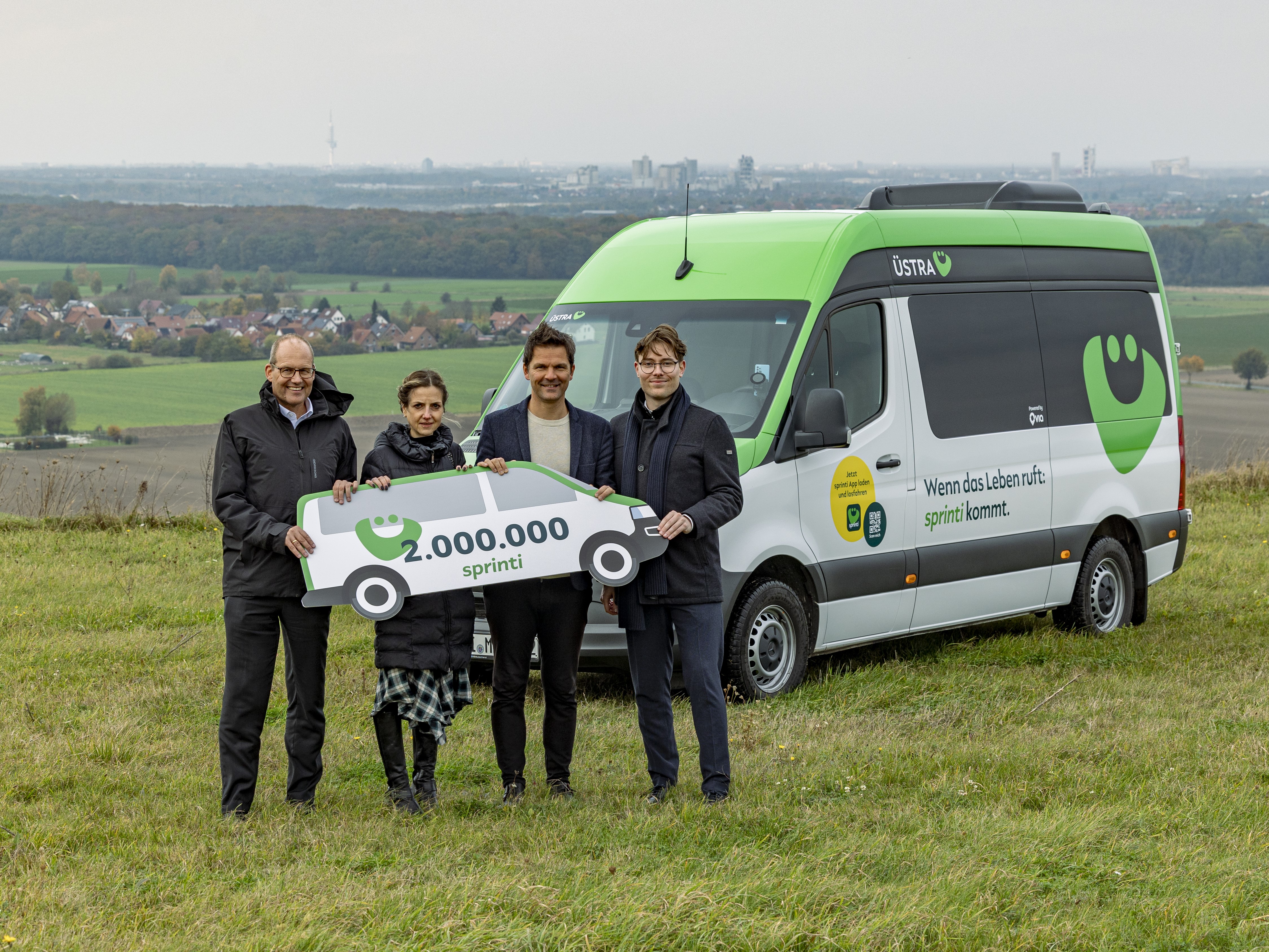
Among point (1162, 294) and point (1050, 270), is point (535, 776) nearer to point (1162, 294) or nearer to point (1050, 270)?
point (1050, 270)

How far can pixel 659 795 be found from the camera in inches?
217

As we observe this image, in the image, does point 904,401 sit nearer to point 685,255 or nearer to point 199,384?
point 685,255

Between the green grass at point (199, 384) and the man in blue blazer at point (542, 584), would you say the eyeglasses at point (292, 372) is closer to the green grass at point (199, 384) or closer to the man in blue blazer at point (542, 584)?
the man in blue blazer at point (542, 584)

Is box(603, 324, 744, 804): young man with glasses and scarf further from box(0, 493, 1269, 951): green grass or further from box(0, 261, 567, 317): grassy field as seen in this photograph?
box(0, 261, 567, 317): grassy field

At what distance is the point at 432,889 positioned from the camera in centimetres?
420

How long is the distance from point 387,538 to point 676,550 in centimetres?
110

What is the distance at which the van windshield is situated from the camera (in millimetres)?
7523

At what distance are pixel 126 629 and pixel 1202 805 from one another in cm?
706

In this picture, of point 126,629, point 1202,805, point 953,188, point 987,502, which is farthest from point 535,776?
point 953,188

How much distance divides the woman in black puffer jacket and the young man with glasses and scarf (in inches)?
24.2

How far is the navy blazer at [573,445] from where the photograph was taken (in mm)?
5344

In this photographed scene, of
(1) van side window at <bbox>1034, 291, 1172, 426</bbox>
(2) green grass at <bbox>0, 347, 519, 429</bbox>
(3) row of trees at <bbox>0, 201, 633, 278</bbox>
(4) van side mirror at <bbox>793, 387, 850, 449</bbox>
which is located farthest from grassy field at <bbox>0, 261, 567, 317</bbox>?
(4) van side mirror at <bbox>793, 387, 850, 449</bbox>

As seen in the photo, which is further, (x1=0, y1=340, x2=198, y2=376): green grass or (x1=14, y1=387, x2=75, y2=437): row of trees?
(x1=0, y1=340, x2=198, y2=376): green grass

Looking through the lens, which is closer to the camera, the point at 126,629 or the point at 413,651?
the point at 413,651
